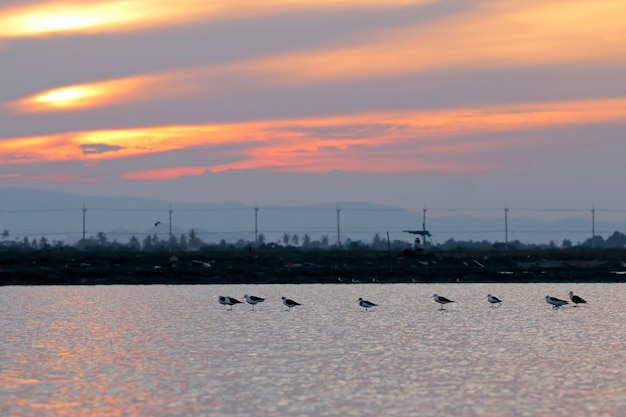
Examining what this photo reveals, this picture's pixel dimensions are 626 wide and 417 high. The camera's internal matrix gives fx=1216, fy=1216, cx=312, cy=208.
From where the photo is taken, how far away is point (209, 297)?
76562 mm

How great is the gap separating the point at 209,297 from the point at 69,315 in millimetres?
17150

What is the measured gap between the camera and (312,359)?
127ft

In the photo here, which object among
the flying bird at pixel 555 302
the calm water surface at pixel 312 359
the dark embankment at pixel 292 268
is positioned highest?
the dark embankment at pixel 292 268

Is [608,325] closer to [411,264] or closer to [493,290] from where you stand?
[493,290]

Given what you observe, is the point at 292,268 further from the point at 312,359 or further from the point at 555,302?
the point at 312,359

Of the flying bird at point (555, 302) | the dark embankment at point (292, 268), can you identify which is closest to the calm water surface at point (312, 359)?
the flying bird at point (555, 302)

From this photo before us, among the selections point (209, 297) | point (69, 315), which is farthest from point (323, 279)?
point (69, 315)

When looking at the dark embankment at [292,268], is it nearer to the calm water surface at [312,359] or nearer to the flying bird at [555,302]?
the calm water surface at [312,359]

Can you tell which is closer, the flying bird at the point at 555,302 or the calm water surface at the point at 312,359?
the calm water surface at the point at 312,359

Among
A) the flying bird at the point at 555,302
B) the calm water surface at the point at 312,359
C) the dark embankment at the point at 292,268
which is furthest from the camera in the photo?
the dark embankment at the point at 292,268

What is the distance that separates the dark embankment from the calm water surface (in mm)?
27659

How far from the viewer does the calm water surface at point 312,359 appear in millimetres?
Answer: 29484

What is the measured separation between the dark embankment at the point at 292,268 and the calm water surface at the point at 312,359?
27.7 metres

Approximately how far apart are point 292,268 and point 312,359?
64.3 meters
